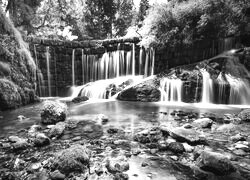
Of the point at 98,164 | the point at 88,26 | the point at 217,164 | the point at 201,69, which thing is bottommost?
the point at 98,164

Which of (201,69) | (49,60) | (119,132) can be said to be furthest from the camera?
(49,60)

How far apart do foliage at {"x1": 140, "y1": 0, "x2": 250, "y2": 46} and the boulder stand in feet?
15.1

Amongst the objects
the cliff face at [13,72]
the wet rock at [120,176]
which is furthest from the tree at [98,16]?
the wet rock at [120,176]

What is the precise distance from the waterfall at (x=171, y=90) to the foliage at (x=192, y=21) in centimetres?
413

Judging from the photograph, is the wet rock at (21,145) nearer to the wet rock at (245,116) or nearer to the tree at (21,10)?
the wet rock at (245,116)

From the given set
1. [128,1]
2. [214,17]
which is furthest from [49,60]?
[128,1]

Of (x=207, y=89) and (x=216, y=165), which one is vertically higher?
(x=207, y=89)

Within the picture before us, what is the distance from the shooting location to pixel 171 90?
1159 centimetres

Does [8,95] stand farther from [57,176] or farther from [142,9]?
[142,9]

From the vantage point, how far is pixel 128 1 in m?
30.6

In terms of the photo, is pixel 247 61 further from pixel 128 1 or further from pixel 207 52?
pixel 128 1

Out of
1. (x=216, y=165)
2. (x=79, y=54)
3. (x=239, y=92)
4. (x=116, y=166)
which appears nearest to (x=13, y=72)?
(x=79, y=54)

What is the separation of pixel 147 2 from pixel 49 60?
2195 cm

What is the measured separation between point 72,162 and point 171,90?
9664mm
